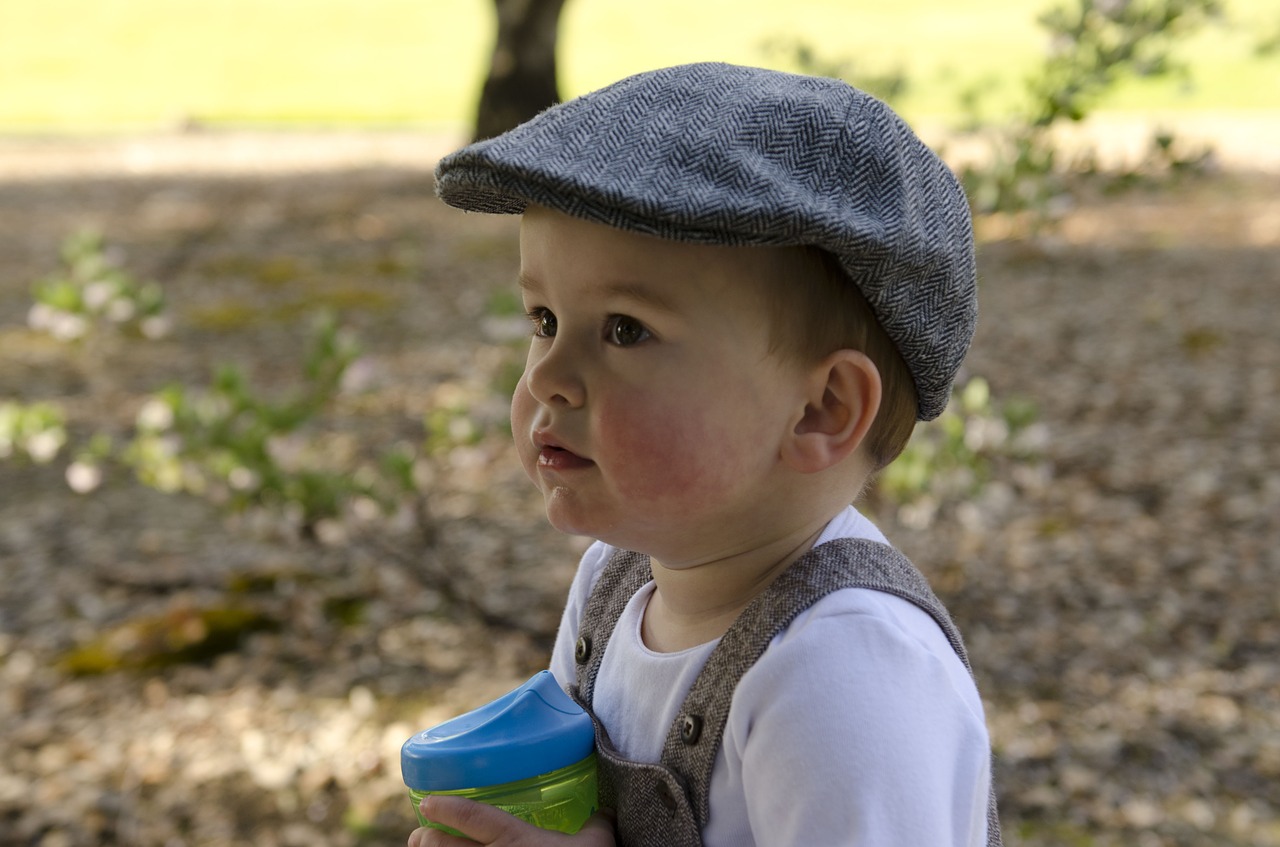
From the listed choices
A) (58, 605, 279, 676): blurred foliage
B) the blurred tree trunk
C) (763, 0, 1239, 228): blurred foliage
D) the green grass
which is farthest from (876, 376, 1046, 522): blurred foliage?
the green grass

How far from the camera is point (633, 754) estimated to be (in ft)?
4.60

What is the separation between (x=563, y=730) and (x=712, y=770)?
0.55ft

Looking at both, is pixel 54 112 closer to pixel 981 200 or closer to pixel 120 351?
pixel 120 351

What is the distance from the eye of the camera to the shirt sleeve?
113 cm

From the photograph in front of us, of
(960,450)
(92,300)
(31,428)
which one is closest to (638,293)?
(960,450)

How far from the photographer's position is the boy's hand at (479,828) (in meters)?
1.31

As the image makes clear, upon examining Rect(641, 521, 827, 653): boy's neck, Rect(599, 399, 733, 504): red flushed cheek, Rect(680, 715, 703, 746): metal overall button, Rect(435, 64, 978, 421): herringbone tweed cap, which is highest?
Rect(435, 64, 978, 421): herringbone tweed cap

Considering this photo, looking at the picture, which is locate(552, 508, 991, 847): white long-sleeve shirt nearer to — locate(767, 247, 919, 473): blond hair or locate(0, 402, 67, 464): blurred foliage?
locate(767, 247, 919, 473): blond hair

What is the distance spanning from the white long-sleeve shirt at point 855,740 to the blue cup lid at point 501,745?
17 centimetres

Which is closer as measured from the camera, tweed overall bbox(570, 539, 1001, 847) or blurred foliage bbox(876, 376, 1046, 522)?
tweed overall bbox(570, 539, 1001, 847)

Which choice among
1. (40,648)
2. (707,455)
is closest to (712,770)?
(707,455)

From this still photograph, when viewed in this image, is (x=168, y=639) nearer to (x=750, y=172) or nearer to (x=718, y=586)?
(x=718, y=586)

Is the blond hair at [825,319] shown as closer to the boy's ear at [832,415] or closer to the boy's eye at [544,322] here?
the boy's ear at [832,415]

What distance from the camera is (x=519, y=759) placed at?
133 cm
